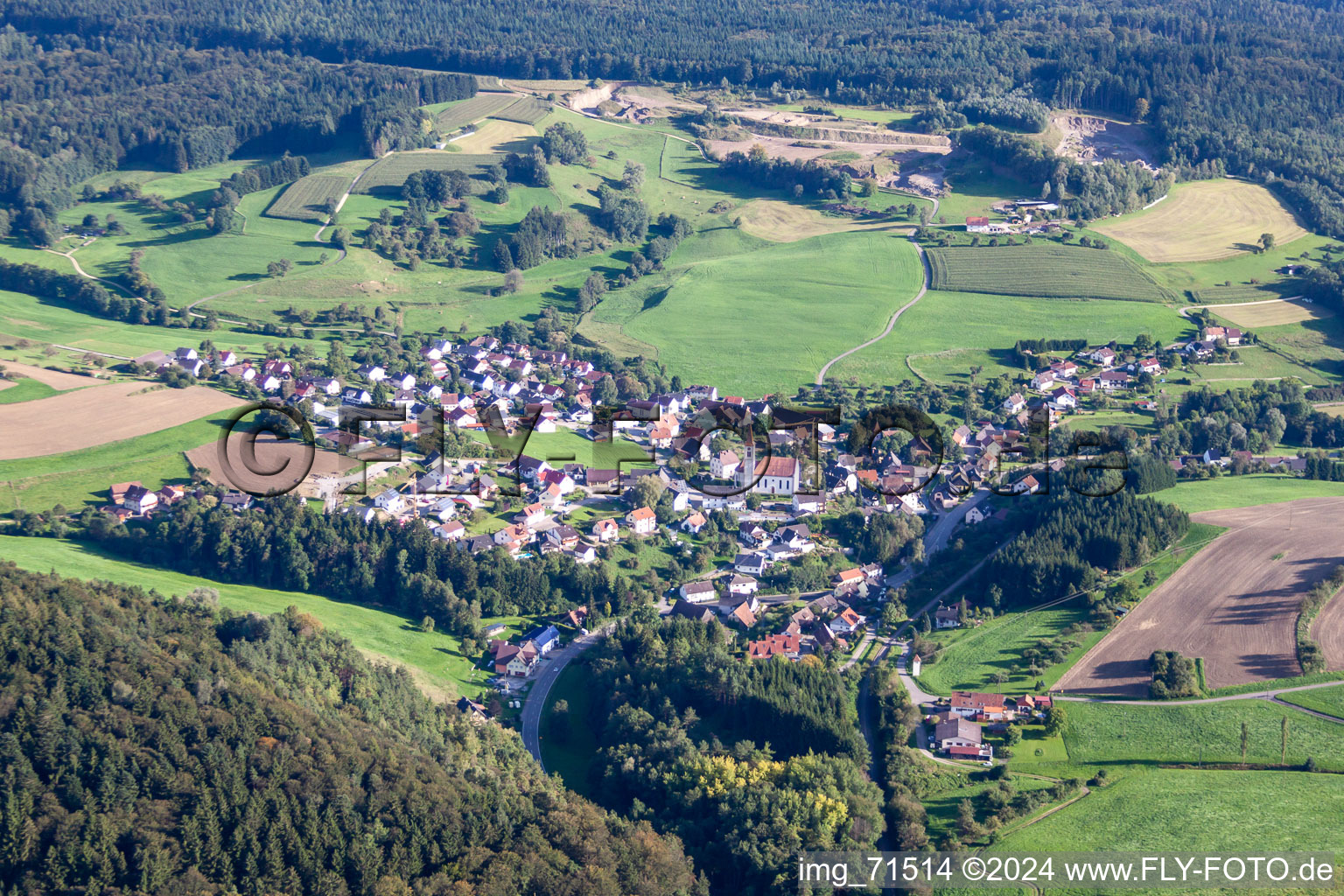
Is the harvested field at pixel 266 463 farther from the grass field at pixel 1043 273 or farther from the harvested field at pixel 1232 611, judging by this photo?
the grass field at pixel 1043 273

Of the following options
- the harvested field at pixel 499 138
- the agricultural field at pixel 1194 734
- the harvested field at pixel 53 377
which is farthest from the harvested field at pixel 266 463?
the harvested field at pixel 499 138

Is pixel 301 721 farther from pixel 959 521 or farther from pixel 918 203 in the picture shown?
pixel 918 203

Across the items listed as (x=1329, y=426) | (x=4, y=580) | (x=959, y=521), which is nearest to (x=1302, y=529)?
(x=959, y=521)

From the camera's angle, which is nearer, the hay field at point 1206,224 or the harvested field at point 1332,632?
the harvested field at point 1332,632

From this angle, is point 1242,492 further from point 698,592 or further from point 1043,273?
point 1043,273

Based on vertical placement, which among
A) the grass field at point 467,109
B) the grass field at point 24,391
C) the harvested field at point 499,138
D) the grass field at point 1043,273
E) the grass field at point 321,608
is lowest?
the grass field at point 321,608

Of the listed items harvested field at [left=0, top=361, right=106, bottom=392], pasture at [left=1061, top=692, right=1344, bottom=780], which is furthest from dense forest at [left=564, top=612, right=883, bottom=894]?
harvested field at [left=0, top=361, right=106, bottom=392]

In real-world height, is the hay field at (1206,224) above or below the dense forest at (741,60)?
below
